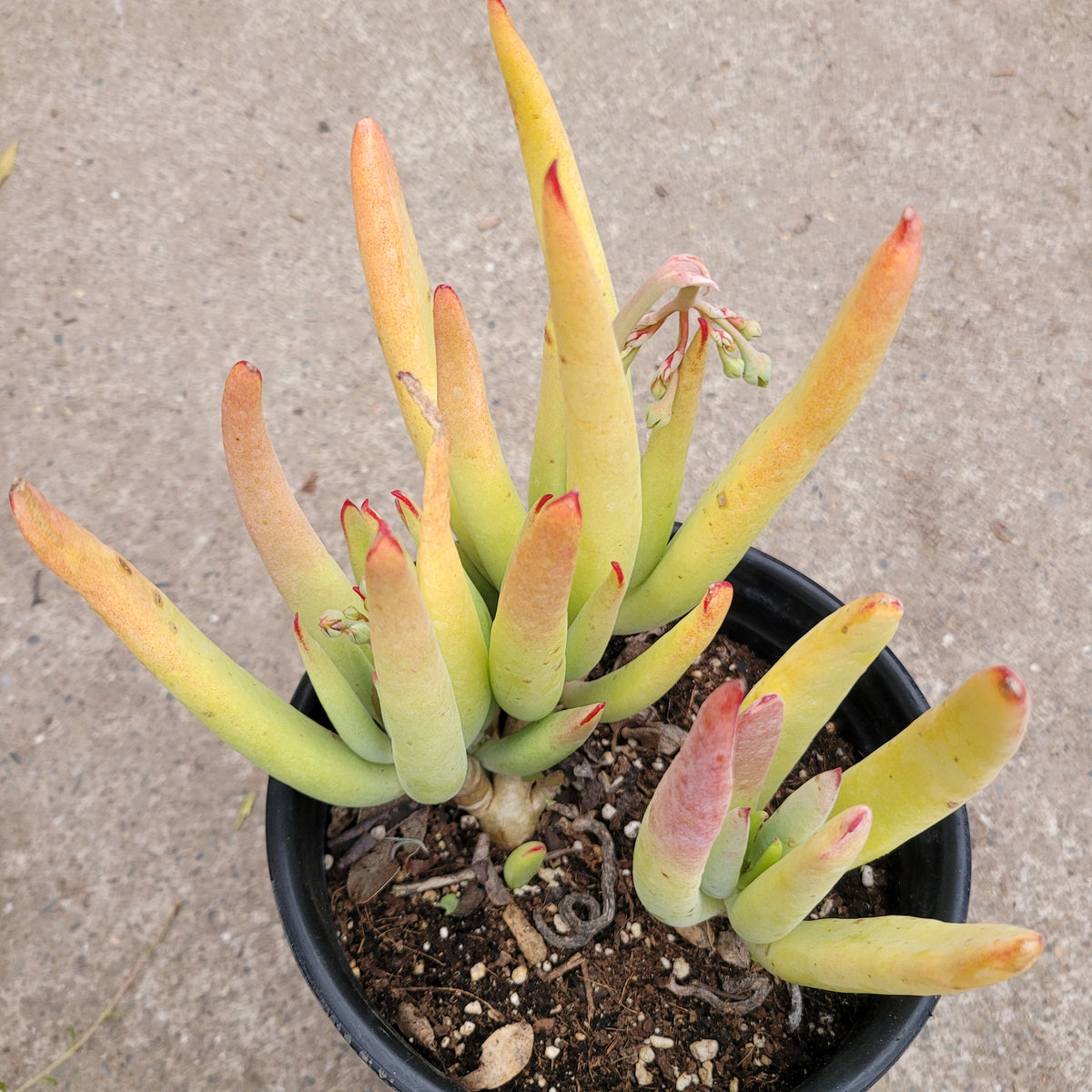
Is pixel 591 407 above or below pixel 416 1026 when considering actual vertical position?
above

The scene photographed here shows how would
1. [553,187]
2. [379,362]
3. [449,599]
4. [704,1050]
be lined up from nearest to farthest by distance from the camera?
[553,187] < [449,599] < [704,1050] < [379,362]

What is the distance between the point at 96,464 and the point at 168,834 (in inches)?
16.6

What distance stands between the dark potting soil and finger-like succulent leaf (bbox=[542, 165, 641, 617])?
0.71 feet

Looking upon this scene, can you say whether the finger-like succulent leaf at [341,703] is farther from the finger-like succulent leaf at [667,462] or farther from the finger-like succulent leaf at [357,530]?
the finger-like succulent leaf at [667,462]

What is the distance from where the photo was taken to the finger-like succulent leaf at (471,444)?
0.45 meters

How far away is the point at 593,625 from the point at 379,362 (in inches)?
30.1

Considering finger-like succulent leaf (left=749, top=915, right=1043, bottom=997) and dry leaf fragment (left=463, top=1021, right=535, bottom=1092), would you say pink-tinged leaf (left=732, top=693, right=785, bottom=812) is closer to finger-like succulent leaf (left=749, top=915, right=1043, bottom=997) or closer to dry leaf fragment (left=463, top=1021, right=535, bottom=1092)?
finger-like succulent leaf (left=749, top=915, right=1043, bottom=997)

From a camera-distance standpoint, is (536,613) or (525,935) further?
(525,935)

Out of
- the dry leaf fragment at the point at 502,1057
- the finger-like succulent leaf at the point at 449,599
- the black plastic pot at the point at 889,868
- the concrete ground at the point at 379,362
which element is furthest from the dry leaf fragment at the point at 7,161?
the dry leaf fragment at the point at 502,1057

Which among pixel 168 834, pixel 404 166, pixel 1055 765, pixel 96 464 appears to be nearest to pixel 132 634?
pixel 168 834

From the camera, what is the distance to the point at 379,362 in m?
1.19

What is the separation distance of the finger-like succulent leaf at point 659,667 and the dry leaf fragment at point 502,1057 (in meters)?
0.22

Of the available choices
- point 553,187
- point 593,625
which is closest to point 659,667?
point 593,625

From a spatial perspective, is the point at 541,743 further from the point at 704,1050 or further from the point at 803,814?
the point at 704,1050
